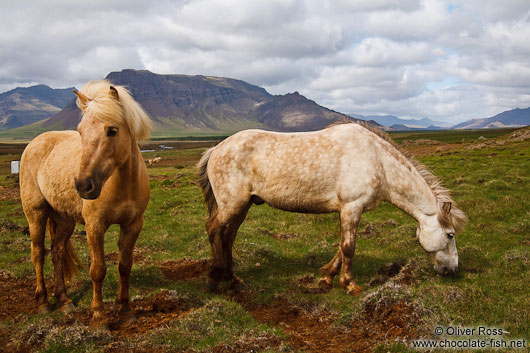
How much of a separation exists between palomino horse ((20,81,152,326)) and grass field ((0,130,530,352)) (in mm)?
692

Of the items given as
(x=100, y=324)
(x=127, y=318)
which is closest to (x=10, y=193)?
(x=127, y=318)

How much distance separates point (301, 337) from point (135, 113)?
173 inches

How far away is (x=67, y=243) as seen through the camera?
299 inches

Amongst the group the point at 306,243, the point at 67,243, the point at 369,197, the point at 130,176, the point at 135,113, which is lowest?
the point at 306,243

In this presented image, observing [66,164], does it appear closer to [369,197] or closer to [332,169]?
[332,169]

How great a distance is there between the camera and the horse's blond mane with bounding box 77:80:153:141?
17.1 feet

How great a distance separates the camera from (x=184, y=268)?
9.40 m

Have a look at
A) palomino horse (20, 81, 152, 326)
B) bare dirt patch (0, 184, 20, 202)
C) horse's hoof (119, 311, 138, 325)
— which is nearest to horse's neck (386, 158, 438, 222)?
palomino horse (20, 81, 152, 326)

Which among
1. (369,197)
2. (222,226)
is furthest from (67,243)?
(369,197)

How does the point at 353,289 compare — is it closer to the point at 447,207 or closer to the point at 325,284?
the point at 325,284

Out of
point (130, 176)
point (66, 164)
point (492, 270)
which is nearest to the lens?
point (130, 176)

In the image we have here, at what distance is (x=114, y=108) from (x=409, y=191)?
624 centimetres

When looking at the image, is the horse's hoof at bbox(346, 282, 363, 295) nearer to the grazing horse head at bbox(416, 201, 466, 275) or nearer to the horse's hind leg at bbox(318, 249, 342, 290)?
the horse's hind leg at bbox(318, 249, 342, 290)

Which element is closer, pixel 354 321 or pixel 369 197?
pixel 354 321
